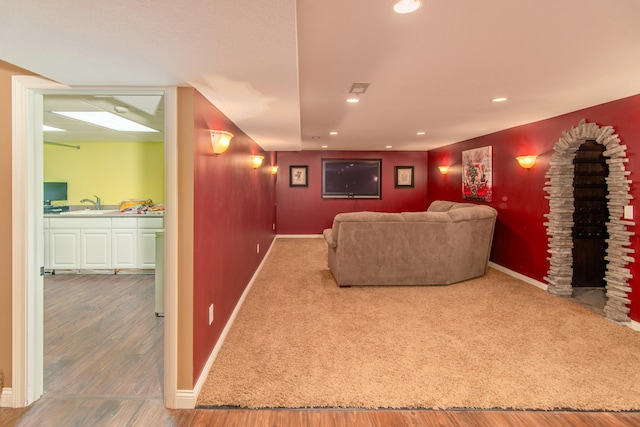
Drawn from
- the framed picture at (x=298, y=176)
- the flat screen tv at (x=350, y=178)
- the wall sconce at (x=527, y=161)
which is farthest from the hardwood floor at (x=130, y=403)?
the flat screen tv at (x=350, y=178)

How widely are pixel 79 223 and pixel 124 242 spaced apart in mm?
698

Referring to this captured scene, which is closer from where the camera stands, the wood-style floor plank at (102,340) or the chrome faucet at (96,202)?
the wood-style floor plank at (102,340)

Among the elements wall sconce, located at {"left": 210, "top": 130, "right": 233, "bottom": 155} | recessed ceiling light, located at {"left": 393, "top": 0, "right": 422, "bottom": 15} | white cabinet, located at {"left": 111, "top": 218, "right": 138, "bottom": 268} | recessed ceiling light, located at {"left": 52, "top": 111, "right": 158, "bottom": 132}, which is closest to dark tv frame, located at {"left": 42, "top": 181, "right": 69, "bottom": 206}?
white cabinet, located at {"left": 111, "top": 218, "right": 138, "bottom": 268}

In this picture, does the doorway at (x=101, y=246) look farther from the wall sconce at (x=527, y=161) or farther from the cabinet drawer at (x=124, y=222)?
the wall sconce at (x=527, y=161)

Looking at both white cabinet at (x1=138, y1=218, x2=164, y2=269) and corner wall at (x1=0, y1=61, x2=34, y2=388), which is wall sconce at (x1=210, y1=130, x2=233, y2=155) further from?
white cabinet at (x1=138, y1=218, x2=164, y2=269)

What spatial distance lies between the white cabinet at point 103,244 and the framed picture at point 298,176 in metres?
3.89

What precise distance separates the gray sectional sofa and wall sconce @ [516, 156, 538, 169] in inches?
38.2

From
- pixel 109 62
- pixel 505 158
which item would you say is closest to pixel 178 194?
pixel 109 62

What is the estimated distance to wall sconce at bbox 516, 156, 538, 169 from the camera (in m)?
4.54

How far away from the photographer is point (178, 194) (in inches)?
84.0

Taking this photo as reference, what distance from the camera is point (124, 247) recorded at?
5086 millimetres

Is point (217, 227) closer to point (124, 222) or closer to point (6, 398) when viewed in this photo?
point (6, 398)

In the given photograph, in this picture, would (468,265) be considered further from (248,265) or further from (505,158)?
(248,265)

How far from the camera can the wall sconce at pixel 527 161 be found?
4543 millimetres
